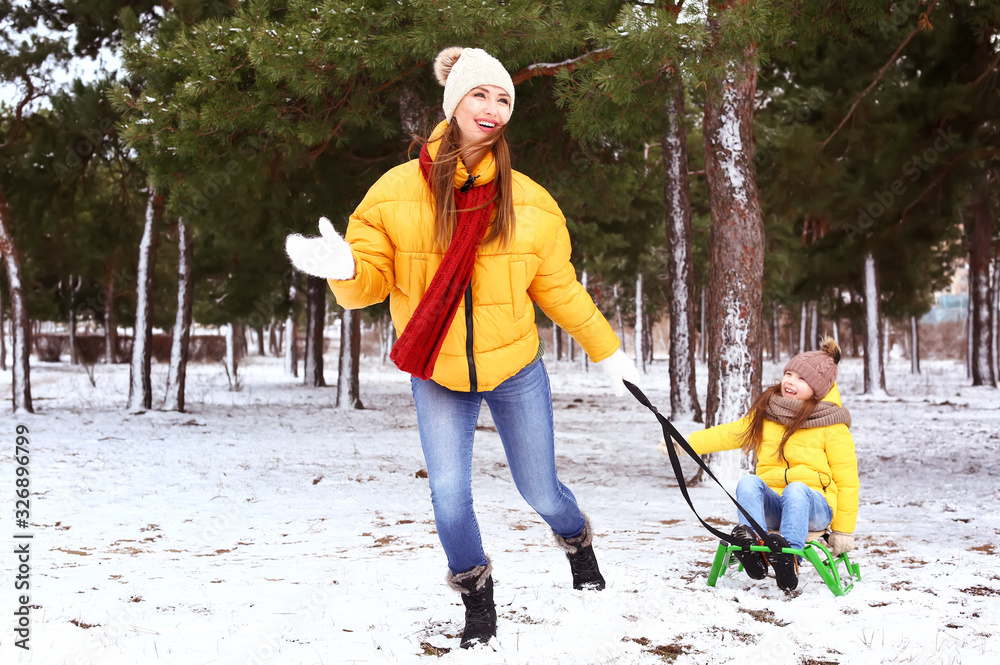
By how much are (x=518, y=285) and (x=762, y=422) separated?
5.56ft

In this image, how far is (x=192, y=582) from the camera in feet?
13.0

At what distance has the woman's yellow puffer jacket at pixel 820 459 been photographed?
378 cm

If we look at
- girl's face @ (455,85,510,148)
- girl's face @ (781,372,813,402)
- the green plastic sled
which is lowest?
the green plastic sled

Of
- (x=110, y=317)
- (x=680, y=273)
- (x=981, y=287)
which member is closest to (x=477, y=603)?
(x=680, y=273)

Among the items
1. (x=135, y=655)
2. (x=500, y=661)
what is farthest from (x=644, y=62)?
(x=135, y=655)

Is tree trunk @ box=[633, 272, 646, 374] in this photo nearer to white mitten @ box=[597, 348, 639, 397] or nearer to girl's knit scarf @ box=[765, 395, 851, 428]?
girl's knit scarf @ box=[765, 395, 851, 428]

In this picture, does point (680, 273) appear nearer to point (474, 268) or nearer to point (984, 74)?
point (984, 74)

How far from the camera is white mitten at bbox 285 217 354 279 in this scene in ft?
8.12

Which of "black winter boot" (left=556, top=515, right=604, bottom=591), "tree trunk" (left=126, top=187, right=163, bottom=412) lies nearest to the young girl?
"black winter boot" (left=556, top=515, right=604, bottom=591)

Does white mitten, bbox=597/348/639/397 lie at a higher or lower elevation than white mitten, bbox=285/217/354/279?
lower

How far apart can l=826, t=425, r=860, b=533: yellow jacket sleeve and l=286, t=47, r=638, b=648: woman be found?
149cm

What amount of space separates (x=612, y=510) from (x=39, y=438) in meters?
6.92

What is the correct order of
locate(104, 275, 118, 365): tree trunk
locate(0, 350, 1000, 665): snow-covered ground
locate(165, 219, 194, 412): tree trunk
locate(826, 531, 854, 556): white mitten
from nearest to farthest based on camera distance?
locate(0, 350, 1000, 665): snow-covered ground < locate(826, 531, 854, 556): white mitten < locate(165, 219, 194, 412): tree trunk < locate(104, 275, 118, 365): tree trunk

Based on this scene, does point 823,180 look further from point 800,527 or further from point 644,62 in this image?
point 800,527
